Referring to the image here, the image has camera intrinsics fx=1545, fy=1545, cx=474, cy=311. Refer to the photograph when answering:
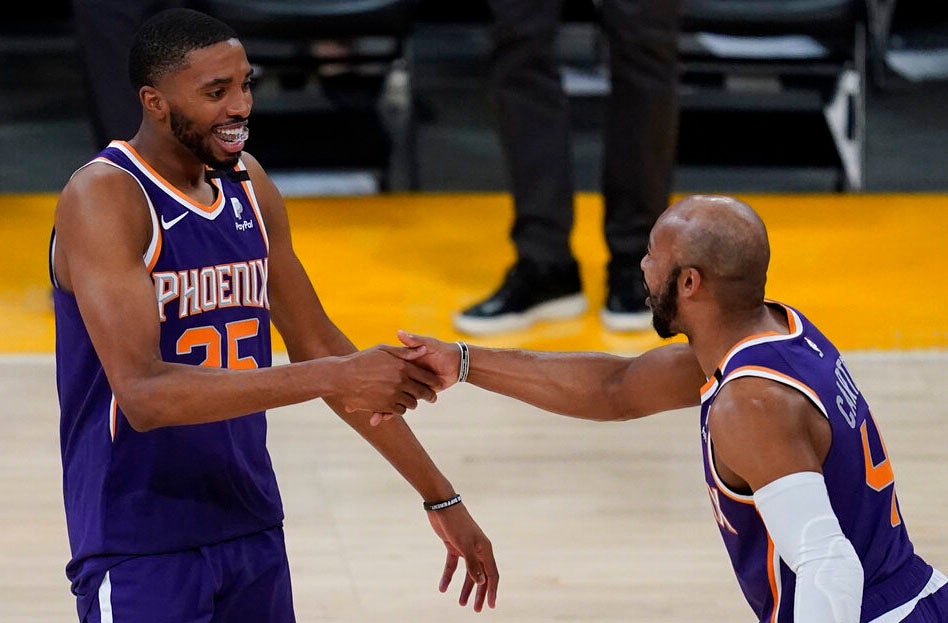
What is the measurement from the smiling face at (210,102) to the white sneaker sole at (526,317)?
260 centimetres

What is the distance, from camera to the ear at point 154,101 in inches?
101

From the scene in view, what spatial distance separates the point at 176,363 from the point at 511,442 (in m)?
2.16

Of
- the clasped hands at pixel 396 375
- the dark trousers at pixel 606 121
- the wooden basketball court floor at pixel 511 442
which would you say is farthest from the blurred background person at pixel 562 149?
the clasped hands at pixel 396 375

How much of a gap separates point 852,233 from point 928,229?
308 mm

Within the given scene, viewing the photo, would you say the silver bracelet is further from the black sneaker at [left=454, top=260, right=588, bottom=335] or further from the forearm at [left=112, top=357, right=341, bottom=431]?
the black sneaker at [left=454, top=260, right=588, bottom=335]

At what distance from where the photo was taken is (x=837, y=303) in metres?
5.50

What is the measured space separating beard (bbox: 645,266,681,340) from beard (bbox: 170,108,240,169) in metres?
0.76

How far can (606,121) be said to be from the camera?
17.0ft

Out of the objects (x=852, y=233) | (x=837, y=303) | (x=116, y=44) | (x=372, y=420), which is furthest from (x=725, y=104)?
(x=372, y=420)

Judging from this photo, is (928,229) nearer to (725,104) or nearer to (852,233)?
(852,233)

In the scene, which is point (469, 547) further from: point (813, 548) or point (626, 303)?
point (626, 303)

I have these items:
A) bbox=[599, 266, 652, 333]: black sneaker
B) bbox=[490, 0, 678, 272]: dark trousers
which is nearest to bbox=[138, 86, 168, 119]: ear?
bbox=[490, 0, 678, 272]: dark trousers

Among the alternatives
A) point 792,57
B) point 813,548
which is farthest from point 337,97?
point 813,548

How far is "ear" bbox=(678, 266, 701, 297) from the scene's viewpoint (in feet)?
8.14
